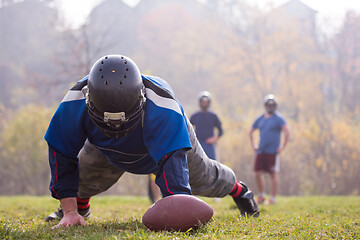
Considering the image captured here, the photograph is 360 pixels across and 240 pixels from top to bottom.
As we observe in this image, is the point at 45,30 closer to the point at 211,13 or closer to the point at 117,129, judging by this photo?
the point at 211,13

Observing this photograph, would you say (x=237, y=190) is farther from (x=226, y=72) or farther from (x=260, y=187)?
(x=226, y=72)

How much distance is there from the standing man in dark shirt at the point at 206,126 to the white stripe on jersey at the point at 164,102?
5837 mm

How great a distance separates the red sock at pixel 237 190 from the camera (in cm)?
420

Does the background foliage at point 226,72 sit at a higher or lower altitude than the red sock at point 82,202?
higher

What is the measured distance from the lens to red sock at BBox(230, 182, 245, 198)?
4204 millimetres

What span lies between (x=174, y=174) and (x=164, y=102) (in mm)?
603

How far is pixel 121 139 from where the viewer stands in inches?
135

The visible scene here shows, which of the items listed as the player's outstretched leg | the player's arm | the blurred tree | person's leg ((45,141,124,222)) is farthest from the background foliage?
the player's arm

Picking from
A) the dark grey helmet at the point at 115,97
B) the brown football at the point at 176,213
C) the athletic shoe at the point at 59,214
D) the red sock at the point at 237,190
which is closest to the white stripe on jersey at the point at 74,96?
the dark grey helmet at the point at 115,97

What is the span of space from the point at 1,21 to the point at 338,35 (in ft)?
162

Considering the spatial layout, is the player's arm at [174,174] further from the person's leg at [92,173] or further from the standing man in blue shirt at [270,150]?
the standing man in blue shirt at [270,150]

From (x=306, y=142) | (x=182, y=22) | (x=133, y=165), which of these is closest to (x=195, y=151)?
(x=133, y=165)

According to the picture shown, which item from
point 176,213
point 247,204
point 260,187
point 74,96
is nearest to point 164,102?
point 74,96

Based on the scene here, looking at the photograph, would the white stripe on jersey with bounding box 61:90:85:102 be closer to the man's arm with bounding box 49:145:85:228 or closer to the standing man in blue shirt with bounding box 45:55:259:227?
the standing man in blue shirt with bounding box 45:55:259:227
